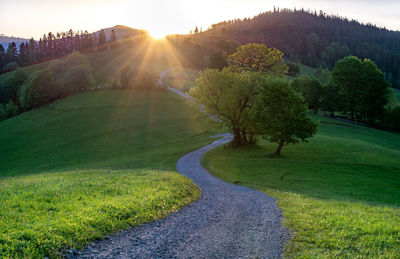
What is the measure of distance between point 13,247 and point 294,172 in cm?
3278

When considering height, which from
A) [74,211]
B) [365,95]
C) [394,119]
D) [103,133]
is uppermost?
[365,95]

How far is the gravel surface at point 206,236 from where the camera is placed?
1091cm

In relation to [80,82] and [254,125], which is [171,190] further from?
[80,82]

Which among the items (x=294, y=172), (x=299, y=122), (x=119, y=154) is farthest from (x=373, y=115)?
(x=119, y=154)

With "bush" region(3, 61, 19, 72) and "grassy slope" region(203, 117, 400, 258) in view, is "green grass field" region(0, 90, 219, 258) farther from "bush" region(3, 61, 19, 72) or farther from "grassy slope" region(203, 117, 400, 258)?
"bush" region(3, 61, 19, 72)

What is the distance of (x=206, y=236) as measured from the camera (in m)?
12.9

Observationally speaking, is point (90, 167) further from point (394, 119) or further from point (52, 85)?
point (52, 85)

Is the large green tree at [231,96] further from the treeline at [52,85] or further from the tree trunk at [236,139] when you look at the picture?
the treeline at [52,85]

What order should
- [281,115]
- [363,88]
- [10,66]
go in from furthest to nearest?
[10,66], [363,88], [281,115]

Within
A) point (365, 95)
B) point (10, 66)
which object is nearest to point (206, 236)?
point (365, 95)

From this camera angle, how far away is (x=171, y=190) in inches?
804

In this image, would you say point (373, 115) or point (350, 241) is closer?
point (350, 241)

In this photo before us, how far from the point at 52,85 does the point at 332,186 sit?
11363 centimetres

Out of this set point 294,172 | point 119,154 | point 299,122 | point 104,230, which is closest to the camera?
point 104,230
